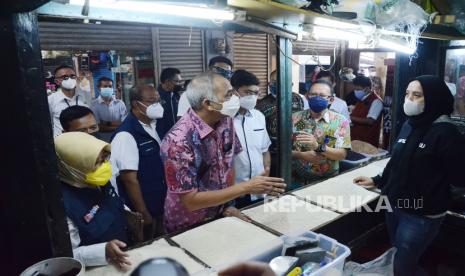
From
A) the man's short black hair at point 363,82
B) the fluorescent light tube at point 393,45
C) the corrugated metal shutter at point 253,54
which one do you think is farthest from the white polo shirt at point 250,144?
the corrugated metal shutter at point 253,54

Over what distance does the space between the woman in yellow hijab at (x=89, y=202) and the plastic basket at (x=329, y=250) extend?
754 mm

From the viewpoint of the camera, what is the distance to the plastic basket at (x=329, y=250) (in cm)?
141

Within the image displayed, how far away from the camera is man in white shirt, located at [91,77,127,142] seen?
558cm

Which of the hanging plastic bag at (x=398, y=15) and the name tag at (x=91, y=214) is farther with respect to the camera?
the hanging plastic bag at (x=398, y=15)

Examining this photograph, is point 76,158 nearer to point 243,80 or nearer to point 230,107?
point 230,107

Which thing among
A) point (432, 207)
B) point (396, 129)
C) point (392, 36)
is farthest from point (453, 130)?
point (396, 129)

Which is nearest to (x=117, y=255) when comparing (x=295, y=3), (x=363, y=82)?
(x=295, y=3)

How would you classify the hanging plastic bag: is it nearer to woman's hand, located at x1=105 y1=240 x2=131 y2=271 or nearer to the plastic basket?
the plastic basket

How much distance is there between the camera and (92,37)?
5.41 metres

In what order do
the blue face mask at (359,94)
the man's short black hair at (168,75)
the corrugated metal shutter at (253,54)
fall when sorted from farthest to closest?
1. the corrugated metal shutter at (253,54)
2. the blue face mask at (359,94)
3. the man's short black hair at (168,75)

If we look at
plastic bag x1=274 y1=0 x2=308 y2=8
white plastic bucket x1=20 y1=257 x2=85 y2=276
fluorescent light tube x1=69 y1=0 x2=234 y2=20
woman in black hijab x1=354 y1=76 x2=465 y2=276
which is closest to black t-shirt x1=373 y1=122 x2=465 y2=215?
woman in black hijab x1=354 y1=76 x2=465 y2=276

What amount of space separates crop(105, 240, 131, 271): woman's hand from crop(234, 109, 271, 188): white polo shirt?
1633mm

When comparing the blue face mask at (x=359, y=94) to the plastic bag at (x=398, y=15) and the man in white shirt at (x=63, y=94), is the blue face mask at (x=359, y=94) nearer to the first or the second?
the plastic bag at (x=398, y=15)

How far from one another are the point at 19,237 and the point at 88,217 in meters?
0.34
